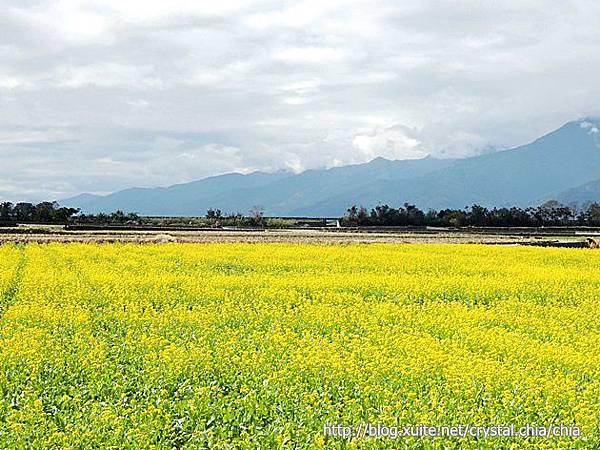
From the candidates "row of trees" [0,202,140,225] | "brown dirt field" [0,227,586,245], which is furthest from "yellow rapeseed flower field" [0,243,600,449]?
"row of trees" [0,202,140,225]

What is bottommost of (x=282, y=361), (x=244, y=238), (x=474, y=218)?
(x=282, y=361)

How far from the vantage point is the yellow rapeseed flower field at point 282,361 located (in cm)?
711

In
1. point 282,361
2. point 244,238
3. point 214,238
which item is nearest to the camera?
point 282,361

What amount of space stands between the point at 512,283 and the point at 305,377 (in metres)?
12.2

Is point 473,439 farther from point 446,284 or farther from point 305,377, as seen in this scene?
point 446,284

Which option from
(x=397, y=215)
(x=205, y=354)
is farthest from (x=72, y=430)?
(x=397, y=215)

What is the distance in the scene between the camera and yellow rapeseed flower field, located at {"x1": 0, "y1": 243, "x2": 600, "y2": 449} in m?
7.11

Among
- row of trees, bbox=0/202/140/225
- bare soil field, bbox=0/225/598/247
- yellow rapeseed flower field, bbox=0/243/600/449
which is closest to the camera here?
yellow rapeseed flower field, bbox=0/243/600/449

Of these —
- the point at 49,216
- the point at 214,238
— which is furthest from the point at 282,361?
the point at 49,216

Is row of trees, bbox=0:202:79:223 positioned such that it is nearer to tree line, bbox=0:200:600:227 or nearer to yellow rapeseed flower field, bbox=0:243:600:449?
tree line, bbox=0:200:600:227

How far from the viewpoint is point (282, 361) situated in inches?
366

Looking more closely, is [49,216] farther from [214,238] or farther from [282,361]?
[282,361]

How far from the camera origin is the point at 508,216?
8581 centimetres

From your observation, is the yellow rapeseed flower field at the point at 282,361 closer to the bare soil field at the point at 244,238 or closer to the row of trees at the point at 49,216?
the bare soil field at the point at 244,238
